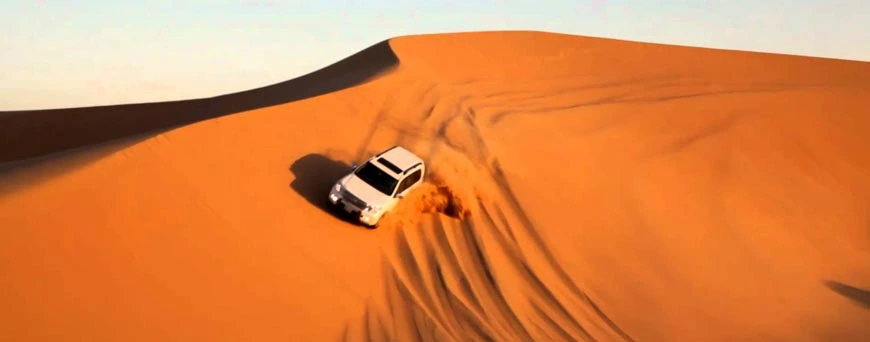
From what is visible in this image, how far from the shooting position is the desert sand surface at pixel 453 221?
27.0 ft

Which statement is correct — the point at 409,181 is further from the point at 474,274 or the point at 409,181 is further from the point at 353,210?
the point at 474,274

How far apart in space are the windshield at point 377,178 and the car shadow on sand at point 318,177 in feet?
2.00

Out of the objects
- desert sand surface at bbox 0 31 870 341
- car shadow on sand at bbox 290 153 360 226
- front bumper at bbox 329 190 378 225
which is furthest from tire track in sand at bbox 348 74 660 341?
car shadow on sand at bbox 290 153 360 226

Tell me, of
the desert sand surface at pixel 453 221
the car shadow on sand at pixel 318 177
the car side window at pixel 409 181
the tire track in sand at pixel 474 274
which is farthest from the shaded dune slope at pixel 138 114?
the tire track in sand at pixel 474 274

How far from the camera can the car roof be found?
1082 centimetres

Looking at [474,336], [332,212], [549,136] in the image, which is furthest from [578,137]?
[474,336]

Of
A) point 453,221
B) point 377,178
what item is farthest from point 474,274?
point 377,178

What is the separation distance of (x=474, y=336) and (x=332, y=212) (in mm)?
3102

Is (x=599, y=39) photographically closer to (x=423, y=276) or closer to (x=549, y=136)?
(x=549, y=136)

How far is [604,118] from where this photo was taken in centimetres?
1590

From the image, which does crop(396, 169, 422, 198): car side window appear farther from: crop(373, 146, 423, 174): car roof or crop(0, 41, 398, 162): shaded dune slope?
crop(0, 41, 398, 162): shaded dune slope

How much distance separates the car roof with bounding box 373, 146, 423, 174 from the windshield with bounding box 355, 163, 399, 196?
6.3 inches

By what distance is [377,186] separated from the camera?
414 inches

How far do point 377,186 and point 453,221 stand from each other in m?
1.24
